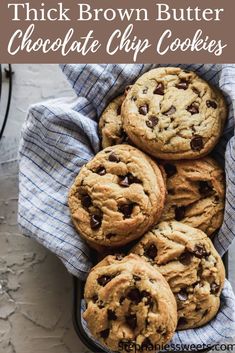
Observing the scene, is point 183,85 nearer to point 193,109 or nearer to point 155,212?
point 193,109

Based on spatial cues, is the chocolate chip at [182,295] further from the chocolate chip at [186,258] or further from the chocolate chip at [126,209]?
the chocolate chip at [126,209]

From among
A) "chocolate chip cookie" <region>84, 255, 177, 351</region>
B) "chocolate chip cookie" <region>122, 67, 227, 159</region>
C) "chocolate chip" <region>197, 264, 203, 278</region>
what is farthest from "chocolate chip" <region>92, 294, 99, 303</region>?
"chocolate chip cookie" <region>122, 67, 227, 159</region>

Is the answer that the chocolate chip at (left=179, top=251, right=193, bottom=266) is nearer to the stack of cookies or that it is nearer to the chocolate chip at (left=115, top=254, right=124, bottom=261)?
the stack of cookies

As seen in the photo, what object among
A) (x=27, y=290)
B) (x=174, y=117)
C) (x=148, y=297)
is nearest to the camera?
(x=148, y=297)

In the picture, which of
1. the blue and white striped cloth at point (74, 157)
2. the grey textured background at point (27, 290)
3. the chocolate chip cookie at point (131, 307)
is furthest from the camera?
the grey textured background at point (27, 290)

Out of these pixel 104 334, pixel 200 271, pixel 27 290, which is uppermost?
pixel 200 271

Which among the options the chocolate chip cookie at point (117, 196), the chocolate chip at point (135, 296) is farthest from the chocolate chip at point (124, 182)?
the chocolate chip at point (135, 296)

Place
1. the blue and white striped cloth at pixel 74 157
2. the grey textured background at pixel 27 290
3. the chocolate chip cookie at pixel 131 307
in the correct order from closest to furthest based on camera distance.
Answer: the chocolate chip cookie at pixel 131 307, the blue and white striped cloth at pixel 74 157, the grey textured background at pixel 27 290

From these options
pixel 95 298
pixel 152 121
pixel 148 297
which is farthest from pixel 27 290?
pixel 152 121
